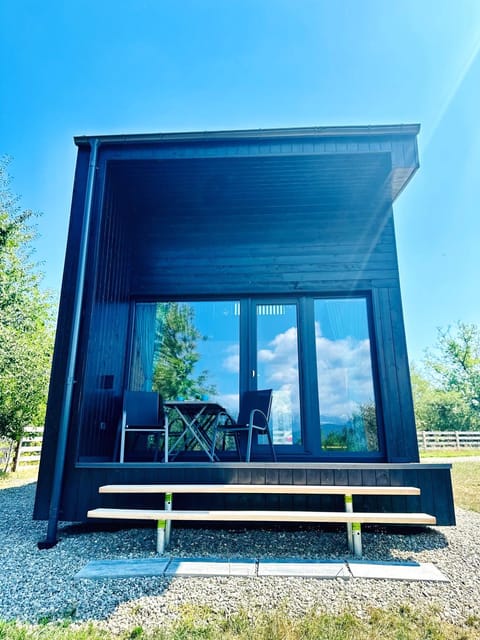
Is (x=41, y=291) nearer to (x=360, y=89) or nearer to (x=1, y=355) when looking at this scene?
(x=1, y=355)

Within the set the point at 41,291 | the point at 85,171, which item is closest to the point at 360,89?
the point at 85,171

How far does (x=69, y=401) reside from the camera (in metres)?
2.93

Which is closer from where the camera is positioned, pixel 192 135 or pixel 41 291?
pixel 192 135

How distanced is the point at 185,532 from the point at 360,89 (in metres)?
6.81

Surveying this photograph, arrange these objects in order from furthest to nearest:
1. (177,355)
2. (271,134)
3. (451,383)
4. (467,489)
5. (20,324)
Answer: (451,383) → (20,324) → (467,489) → (177,355) → (271,134)

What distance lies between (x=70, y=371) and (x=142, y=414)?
1151 millimetres

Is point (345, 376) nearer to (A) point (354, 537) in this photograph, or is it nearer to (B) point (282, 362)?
(B) point (282, 362)

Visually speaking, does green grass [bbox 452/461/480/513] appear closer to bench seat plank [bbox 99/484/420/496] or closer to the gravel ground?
the gravel ground

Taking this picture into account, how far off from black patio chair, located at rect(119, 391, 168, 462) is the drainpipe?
734 mm

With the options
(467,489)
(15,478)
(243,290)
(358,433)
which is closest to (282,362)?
(243,290)

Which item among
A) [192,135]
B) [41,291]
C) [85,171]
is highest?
[41,291]

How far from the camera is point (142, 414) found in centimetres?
394

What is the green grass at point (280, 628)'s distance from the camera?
1522 mm

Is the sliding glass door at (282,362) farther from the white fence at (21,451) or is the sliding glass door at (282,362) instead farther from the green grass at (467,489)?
the white fence at (21,451)
